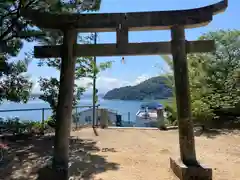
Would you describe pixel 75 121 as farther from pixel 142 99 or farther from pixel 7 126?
pixel 142 99

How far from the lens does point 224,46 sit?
37.4 ft

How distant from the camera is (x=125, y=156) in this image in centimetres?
600

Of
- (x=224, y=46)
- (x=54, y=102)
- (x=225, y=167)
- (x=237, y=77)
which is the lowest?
(x=225, y=167)

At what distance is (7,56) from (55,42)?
1439 millimetres

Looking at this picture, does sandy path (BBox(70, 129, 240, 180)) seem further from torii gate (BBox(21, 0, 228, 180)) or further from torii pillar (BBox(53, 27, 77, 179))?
torii pillar (BBox(53, 27, 77, 179))

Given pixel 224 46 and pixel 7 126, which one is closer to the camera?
pixel 7 126

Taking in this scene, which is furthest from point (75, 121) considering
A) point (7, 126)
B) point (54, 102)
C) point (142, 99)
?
point (142, 99)

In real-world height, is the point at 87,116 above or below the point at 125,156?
above

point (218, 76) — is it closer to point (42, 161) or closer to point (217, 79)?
point (217, 79)

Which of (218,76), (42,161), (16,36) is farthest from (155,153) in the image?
(218,76)

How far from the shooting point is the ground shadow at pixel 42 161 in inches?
184

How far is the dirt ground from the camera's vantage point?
4.75 meters

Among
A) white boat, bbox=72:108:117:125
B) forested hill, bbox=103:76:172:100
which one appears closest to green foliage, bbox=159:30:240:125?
white boat, bbox=72:108:117:125

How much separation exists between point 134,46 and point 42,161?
3.20m
